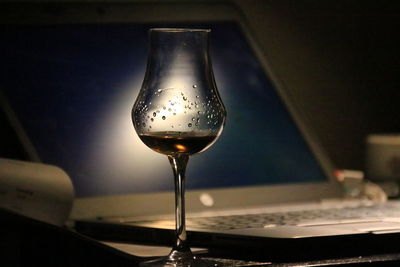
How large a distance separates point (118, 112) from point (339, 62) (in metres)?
0.69

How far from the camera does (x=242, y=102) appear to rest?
5.12 feet

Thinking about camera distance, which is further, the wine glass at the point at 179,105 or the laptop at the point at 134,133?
the laptop at the point at 134,133

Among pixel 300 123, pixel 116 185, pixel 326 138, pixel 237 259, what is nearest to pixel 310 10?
pixel 326 138

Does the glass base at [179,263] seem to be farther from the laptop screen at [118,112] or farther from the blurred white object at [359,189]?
the blurred white object at [359,189]

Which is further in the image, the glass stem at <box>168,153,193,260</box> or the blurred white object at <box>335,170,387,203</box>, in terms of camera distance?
the blurred white object at <box>335,170,387,203</box>

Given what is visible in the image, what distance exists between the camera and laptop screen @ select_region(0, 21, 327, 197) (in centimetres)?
138

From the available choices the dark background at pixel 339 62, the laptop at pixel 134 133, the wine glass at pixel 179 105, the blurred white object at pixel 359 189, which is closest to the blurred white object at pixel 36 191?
the laptop at pixel 134 133

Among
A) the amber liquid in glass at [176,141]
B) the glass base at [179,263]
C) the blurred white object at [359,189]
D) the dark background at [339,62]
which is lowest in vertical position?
the glass base at [179,263]

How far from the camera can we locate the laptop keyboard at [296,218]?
3.82 feet

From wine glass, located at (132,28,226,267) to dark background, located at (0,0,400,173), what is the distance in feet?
2.74

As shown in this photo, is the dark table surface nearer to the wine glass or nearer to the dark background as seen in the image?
the wine glass

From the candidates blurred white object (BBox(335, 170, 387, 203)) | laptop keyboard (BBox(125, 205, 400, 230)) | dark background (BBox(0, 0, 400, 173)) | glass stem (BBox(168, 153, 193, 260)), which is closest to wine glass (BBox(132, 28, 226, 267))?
glass stem (BBox(168, 153, 193, 260))

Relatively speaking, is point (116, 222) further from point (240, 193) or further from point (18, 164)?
point (240, 193)

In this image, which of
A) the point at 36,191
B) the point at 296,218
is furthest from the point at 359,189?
the point at 36,191
